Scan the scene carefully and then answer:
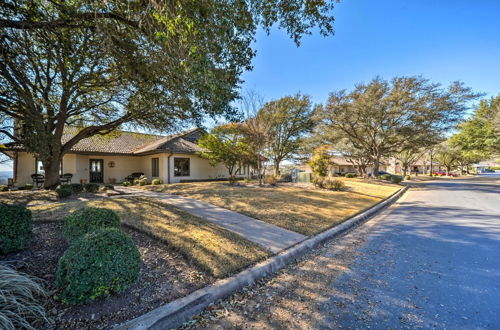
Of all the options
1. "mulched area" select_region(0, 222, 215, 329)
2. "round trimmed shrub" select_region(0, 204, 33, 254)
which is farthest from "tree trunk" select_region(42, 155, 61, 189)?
"round trimmed shrub" select_region(0, 204, 33, 254)

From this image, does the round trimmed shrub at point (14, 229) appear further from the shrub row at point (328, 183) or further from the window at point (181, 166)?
the window at point (181, 166)

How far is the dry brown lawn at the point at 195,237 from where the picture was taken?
3496 millimetres

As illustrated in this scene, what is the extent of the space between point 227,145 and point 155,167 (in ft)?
22.0

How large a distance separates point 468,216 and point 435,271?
602 centimetres

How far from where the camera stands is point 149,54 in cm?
549

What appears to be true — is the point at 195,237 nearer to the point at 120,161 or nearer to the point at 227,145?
the point at 227,145

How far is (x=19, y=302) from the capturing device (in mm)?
2252

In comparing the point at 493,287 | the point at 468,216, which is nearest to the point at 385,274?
the point at 493,287

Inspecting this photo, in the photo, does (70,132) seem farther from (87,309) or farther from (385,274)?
(385,274)

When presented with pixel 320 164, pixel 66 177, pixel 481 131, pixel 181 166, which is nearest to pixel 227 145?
pixel 181 166

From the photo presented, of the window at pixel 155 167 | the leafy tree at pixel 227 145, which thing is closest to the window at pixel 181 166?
the window at pixel 155 167

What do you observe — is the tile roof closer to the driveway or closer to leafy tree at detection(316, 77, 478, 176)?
the driveway

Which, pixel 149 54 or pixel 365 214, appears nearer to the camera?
pixel 149 54

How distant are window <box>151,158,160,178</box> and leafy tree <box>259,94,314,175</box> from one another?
11.4m
